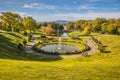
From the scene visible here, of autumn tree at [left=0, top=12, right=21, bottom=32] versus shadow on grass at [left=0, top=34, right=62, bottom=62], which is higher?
autumn tree at [left=0, top=12, right=21, bottom=32]

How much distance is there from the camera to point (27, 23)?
111 metres

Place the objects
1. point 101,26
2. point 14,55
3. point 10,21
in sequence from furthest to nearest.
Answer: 1. point 101,26
2. point 10,21
3. point 14,55

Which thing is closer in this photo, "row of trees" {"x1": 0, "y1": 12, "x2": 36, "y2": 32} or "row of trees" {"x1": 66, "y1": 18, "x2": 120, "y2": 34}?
"row of trees" {"x1": 0, "y1": 12, "x2": 36, "y2": 32}

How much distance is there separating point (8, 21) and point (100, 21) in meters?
85.1

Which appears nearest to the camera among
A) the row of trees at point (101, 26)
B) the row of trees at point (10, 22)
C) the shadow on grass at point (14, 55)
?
the shadow on grass at point (14, 55)

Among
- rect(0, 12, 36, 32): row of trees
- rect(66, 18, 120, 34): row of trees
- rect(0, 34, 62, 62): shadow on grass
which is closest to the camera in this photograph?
rect(0, 34, 62, 62): shadow on grass

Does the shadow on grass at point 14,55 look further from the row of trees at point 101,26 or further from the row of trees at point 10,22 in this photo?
the row of trees at point 101,26

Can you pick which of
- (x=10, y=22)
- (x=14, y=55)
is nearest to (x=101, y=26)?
(x=10, y=22)

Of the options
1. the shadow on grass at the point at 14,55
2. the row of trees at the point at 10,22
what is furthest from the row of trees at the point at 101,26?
the shadow on grass at the point at 14,55

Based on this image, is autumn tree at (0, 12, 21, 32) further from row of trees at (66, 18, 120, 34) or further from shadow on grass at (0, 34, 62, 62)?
shadow on grass at (0, 34, 62, 62)

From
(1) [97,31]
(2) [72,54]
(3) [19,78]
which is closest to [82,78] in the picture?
(3) [19,78]

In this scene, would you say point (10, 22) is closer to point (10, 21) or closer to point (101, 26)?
point (10, 21)

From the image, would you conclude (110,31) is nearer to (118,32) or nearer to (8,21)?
(118,32)

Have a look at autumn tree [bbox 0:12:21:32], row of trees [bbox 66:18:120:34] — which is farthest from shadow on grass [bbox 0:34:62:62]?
row of trees [bbox 66:18:120:34]
